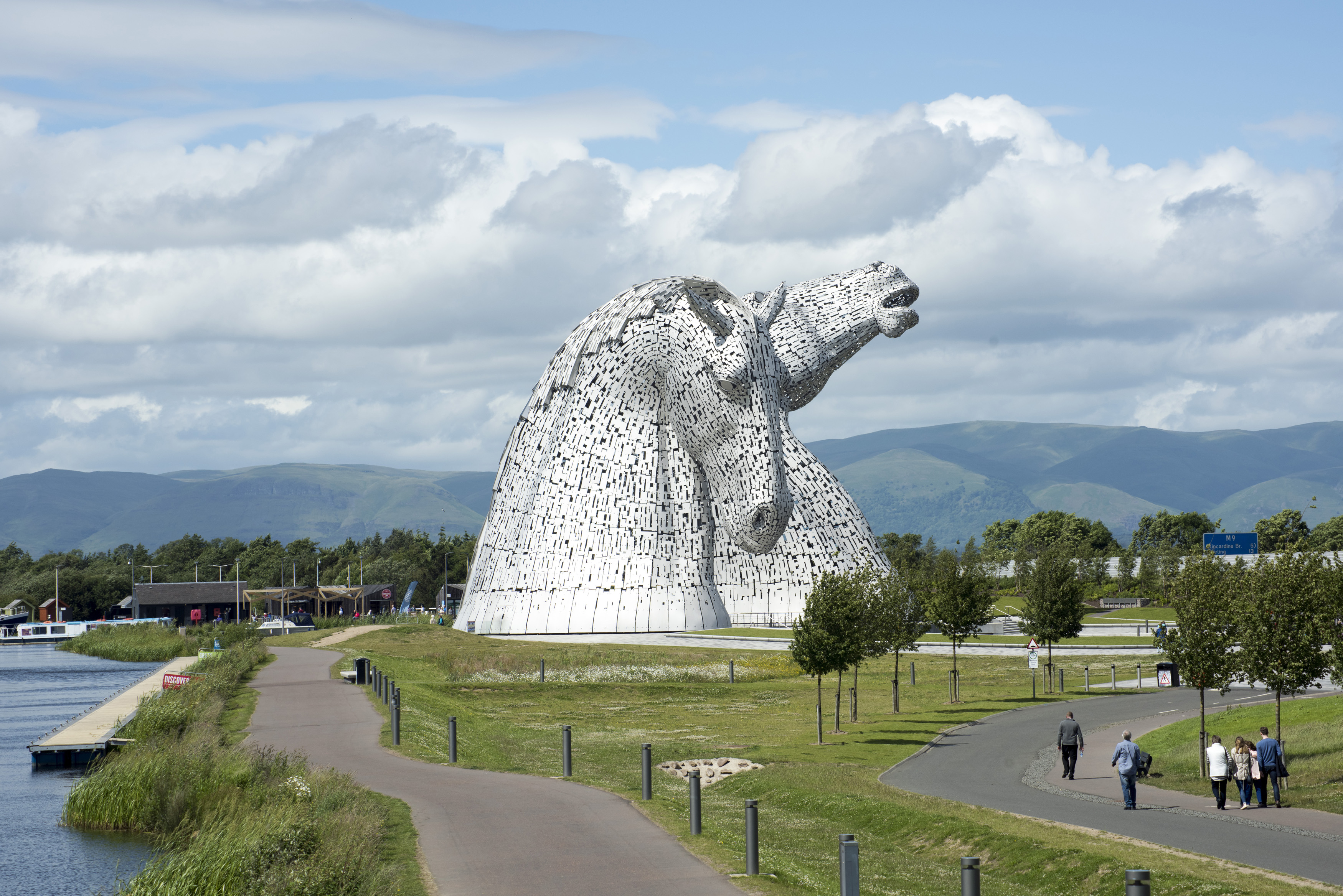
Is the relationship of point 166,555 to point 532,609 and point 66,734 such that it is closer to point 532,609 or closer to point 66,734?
point 532,609

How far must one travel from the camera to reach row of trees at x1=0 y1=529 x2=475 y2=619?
138 metres

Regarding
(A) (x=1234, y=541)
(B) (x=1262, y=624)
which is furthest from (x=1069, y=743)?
(A) (x=1234, y=541)

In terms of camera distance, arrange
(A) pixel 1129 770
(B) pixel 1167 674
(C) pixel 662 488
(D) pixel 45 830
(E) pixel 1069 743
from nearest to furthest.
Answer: (A) pixel 1129 770 < (D) pixel 45 830 < (E) pixel 1069 743 < (B) pixel 1167 674 < (C) pixel 662 488

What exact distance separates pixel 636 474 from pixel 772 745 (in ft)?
89.0

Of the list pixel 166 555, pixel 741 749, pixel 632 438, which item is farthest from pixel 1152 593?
pixel 166 555

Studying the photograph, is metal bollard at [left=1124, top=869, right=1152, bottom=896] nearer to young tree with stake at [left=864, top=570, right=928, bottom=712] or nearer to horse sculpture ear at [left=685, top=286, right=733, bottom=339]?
young tree with stake at [left=864, top=570, right=928, bottom=712]

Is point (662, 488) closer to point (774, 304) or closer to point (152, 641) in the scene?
point (774, 304)

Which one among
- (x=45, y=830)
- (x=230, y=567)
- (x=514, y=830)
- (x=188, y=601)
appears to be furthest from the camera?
(x=230, y=567)

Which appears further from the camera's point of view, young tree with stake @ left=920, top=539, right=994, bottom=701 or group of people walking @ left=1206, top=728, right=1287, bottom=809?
young tree with stake @ left=920, top=539, right=994, bottom=701

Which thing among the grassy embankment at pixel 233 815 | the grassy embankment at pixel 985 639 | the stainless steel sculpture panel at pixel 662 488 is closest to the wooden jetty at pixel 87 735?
the grassy embankment at pixel 233 815

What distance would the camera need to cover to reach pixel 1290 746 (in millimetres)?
25375

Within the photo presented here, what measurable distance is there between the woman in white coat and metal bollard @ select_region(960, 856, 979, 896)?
36.7 ft

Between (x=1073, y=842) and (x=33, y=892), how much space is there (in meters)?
15.3

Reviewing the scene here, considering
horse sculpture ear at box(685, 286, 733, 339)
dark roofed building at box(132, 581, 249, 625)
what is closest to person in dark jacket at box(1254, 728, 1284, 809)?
horse sculpture ear at box(685, 286, 733, 339)
